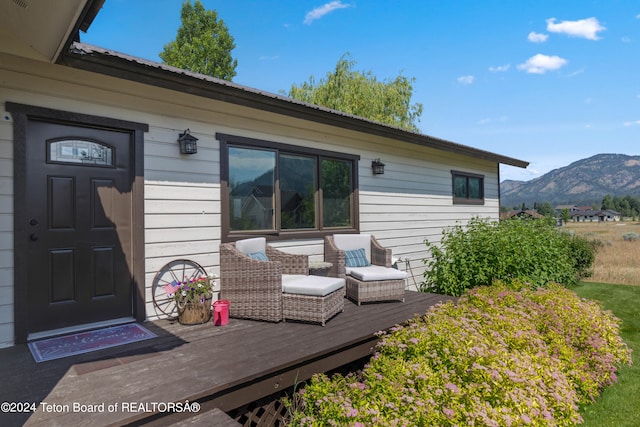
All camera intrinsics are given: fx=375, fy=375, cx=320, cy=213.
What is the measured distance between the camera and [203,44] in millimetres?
19172

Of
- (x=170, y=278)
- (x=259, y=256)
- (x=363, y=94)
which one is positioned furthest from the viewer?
(x=363, y=94)

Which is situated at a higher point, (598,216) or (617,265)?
(598,216)

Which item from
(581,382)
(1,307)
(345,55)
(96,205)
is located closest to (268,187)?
(96,205)

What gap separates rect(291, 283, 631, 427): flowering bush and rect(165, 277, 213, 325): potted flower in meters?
1.41

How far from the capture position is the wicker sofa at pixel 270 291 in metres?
3.64

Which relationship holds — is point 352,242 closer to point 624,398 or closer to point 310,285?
point 310,285

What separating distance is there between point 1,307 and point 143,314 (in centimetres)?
109

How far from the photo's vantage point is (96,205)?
3.46 m

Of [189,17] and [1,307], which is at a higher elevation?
[189,17]

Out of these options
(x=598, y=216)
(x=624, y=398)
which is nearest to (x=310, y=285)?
(x=624, y=398)

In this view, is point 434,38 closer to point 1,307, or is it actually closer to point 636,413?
point 636,413

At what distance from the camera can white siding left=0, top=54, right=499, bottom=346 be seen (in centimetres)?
299

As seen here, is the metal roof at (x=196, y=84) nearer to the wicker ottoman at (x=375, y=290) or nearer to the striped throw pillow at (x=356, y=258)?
the striped throw pillow at (x=356, y=258)

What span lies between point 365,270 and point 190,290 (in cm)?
213
